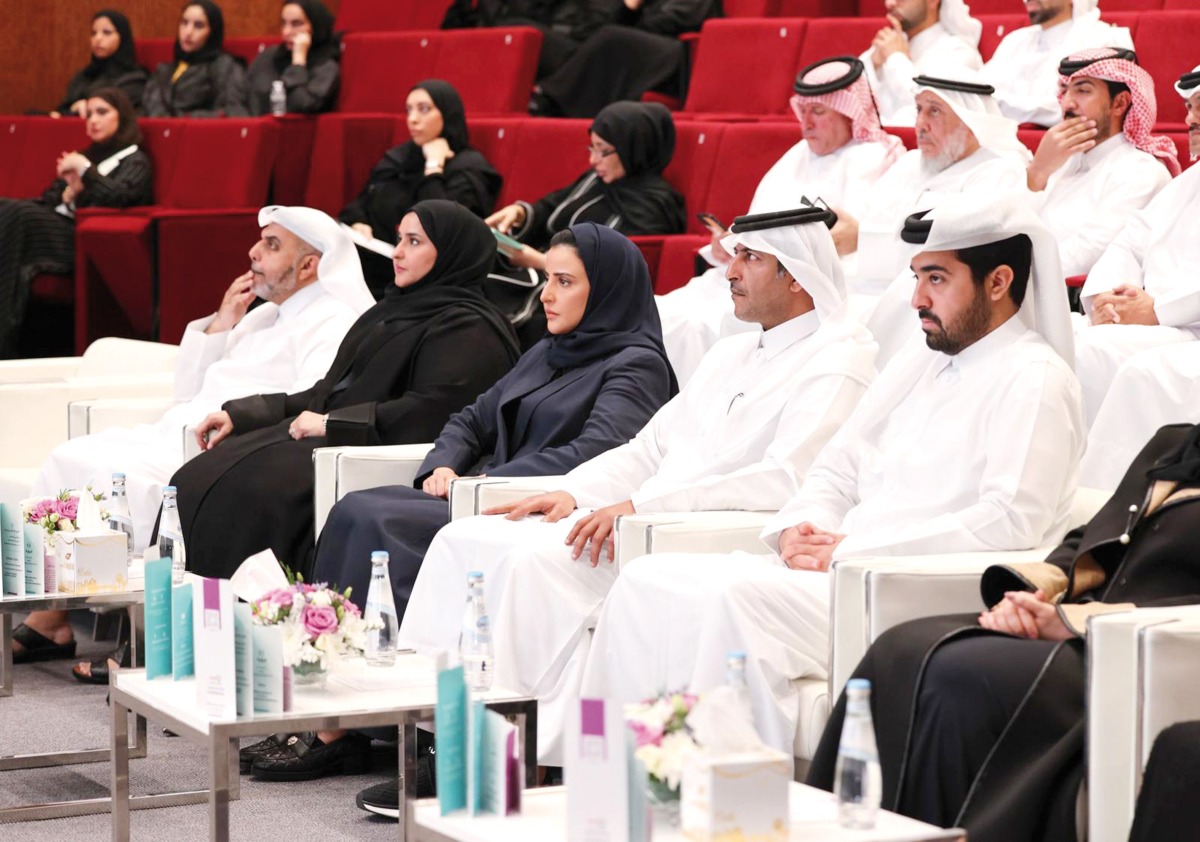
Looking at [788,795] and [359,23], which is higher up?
[359,23]

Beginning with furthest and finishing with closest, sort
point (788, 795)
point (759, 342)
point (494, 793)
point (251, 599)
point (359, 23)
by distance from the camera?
point (359, 23) < point (759, 342) < point (251, 599) < point (494, 793) < point (788, 795)

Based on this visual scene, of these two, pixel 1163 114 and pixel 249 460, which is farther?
pixel 1163 114

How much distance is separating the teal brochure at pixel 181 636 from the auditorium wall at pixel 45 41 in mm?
7963

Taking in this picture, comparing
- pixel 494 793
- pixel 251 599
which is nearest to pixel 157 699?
pixel 251 599

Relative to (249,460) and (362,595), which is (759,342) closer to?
(362,595)

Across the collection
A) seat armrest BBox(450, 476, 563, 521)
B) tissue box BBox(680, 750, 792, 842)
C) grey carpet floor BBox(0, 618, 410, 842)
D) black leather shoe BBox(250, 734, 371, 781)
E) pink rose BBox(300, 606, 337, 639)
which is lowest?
grey carpet floor BBox(0, 618, 410, 842)

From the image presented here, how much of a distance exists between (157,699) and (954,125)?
319 centimetres

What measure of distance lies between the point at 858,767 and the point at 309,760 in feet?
6.99

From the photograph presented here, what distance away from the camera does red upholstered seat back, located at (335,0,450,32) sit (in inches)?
397

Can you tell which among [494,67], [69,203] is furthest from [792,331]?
[69,203]

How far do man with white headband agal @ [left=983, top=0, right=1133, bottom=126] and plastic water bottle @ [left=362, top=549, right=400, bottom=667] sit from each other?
11.5 ft

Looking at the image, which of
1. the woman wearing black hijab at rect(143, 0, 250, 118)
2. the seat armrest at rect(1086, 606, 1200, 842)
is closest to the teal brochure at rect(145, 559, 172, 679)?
the seat armrest at rect(1086, 606, 1200, 842)

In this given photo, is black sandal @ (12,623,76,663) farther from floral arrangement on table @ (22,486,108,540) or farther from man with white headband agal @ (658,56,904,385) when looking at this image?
man with white headband agal @ (658,56,904,385)

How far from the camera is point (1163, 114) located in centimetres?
633
